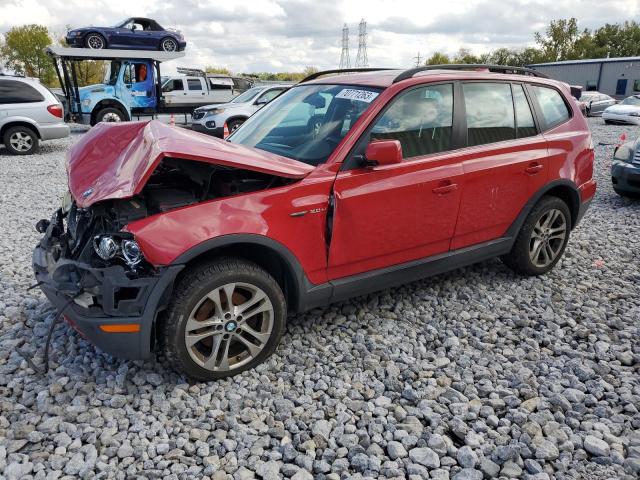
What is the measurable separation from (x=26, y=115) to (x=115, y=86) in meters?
4.63

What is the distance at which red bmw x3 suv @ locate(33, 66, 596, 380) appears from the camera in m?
2.78

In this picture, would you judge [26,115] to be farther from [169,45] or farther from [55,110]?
[169,45]

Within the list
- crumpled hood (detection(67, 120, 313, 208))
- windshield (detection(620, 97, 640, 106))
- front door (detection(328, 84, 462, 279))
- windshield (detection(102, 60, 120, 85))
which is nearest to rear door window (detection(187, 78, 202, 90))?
windshield (detection(102, 60, 120, 85))

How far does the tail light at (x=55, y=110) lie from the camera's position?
11.9 metres

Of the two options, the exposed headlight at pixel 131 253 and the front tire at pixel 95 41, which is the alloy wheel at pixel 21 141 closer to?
the front tire at pixel 95 41

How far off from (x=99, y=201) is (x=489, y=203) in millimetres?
2822

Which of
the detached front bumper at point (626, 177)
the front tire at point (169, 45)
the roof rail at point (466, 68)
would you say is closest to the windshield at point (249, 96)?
the front tire at point (169, 45)

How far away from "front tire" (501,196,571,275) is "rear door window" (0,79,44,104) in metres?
11.5

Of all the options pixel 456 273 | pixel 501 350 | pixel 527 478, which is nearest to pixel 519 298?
pixel 456 273

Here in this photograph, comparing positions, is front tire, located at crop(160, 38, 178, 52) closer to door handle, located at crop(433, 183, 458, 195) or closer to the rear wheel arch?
the rear wheel arch

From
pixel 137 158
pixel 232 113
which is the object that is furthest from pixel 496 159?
pixel 232 113

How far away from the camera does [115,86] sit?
15.9 meters

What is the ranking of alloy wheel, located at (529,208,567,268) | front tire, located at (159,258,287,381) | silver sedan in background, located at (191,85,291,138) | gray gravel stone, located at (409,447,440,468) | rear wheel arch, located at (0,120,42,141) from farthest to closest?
1. silver sedan in background, located at (191,85,291,138)
2. rear wheel arch, located at (0,120,42,141)
3. alloy wheel, located at (529,208,567,268)
4. front tire, located at (159,258,287,381)
5. gray gravel stone, located at (409,447,440,468)

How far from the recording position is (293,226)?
10.1ft
